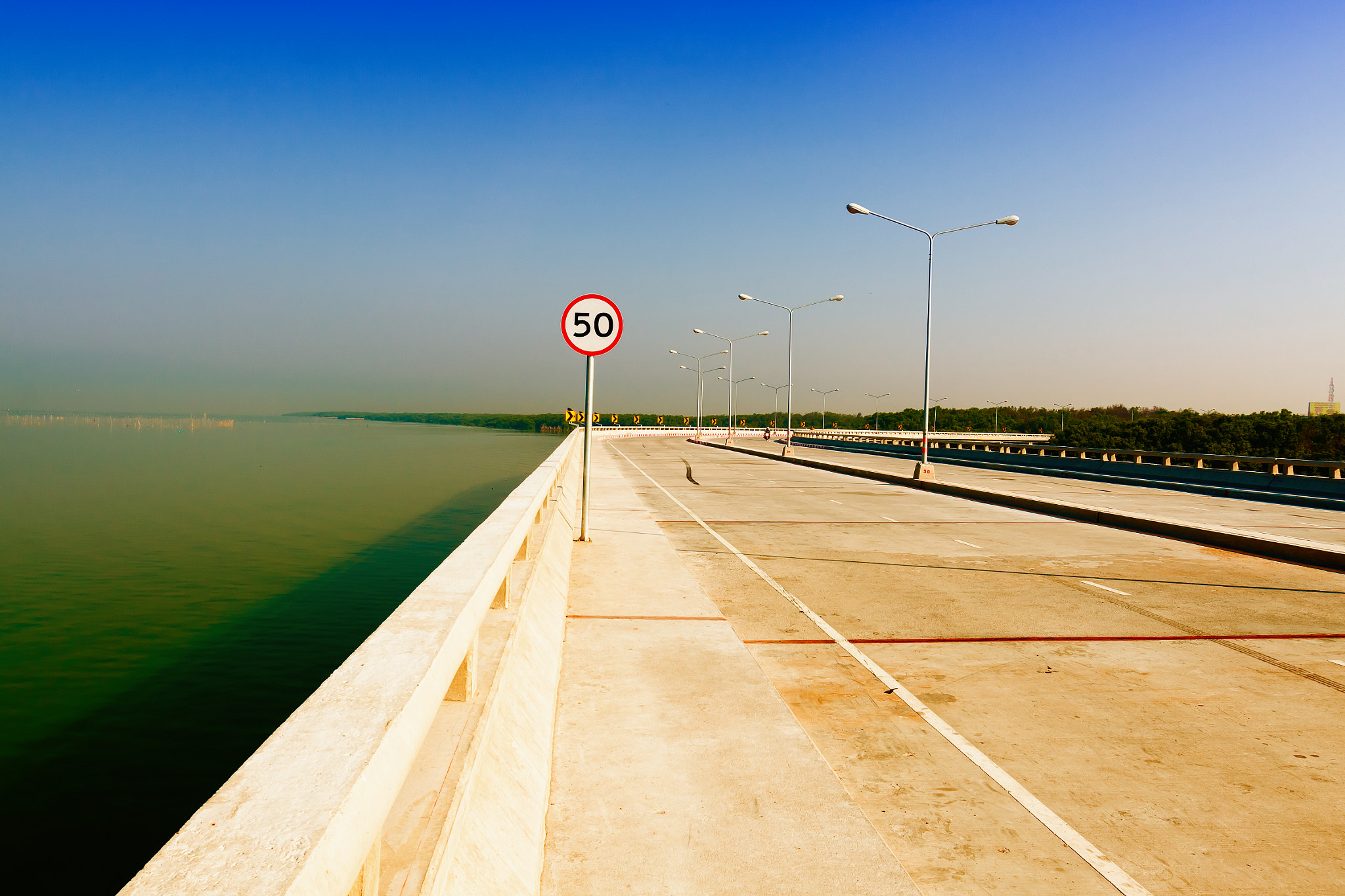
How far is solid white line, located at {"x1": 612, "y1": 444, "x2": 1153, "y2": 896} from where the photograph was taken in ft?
11.7

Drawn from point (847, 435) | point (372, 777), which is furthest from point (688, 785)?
point (847, 435)

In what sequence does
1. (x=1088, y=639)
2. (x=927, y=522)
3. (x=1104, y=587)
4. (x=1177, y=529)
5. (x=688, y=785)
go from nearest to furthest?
(x=688, y=785), (x=1088, y=639), (x=1104, y=587), (x=1177, y=529), (x=927, y=522)

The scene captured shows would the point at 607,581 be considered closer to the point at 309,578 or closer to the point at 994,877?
the point at 994,877

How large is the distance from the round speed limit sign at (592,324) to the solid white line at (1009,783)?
16.0 feet

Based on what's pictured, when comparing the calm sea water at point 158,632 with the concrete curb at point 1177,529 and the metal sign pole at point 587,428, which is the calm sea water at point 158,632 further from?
the concrete curb at point 1177,529

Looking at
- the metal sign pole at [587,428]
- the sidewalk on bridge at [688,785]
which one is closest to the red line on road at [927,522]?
the metal sign pole at [587,428]

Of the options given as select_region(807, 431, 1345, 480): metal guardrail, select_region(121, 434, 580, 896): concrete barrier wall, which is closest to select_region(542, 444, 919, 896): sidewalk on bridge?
select_region(121, 434, 580, 896): concrete barrier wall

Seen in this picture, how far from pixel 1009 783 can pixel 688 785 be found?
72.4 inches

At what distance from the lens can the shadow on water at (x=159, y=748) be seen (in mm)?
5661

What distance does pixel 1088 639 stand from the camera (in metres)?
7.60

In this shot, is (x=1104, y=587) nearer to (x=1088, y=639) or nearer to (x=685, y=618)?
(x=1088, y=639)

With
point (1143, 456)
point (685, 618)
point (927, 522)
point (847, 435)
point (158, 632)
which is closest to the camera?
point (685, 618)

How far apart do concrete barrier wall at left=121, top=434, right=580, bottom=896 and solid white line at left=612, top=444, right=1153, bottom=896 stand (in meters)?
2.57

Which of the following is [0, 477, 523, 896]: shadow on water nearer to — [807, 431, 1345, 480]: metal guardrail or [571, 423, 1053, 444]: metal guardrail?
[807, 431, 1345, 480]: metal guardrail
